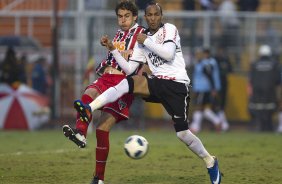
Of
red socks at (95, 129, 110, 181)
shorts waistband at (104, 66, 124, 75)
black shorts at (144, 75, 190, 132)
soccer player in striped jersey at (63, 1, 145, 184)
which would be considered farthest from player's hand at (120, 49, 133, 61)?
red socks at (95, 129, 110, 181)

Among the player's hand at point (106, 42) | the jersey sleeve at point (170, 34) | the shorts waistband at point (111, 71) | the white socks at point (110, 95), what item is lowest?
the white socks at point (110, 95)

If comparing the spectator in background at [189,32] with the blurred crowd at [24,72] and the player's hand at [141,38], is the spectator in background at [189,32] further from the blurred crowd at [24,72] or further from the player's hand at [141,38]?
the player's hand at [141,38]

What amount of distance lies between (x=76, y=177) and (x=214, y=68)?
11.9 meters

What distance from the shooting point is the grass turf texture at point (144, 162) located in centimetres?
1183

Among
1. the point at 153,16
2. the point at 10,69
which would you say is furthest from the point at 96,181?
the point at 10,69

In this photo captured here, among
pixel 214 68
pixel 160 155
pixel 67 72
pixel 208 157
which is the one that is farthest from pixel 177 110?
pixel 67 72

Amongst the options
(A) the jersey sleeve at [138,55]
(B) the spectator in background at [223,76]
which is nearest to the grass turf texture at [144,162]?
(A) the jersey sleeve at [138,55]

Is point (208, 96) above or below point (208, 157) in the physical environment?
below

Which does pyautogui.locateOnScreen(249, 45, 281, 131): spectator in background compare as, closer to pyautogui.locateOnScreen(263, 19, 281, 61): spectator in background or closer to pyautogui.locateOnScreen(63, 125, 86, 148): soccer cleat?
pyautogui.locateOnScreen(263, 19, 281, 61): spectator in background

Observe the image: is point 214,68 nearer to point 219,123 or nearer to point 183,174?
point 219,123

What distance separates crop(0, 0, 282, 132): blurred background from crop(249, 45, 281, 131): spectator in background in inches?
25.9

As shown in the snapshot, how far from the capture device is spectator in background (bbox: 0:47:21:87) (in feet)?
77.8

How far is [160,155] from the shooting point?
50.3ft

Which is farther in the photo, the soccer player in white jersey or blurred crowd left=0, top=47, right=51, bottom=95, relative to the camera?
blurred crowd left=0, top=47, right=51, bottom=95
